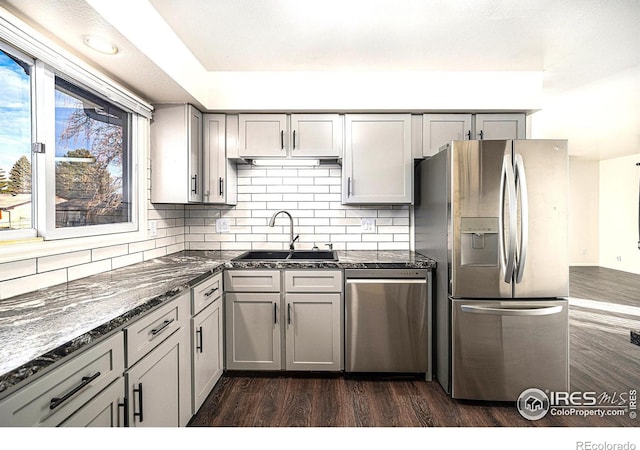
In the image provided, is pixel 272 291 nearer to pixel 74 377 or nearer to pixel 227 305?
pixel 227 305

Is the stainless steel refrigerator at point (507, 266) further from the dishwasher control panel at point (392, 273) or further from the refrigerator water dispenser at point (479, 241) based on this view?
the dishwasher control panel at point (392, 273)

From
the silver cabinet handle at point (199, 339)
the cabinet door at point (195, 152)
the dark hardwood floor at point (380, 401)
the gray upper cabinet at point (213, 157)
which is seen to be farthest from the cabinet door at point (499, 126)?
the silver cabinet handle at point (199, 339)

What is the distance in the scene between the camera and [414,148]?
9.62ft

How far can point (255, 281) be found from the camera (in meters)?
2.61

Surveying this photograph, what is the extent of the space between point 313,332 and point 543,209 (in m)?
1.79

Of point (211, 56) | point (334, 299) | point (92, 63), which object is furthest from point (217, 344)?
point (211, 56)

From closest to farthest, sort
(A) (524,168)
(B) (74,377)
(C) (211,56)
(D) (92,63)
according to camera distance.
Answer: (B) (74,377) < (D) (92,63) < (A) (524,168) < (C) (211,56)

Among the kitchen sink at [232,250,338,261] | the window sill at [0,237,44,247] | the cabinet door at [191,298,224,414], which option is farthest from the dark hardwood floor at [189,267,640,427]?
the window sill at [0,237,44,247]

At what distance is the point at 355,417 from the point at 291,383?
0.61m

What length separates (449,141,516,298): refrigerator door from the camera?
2.21 metres

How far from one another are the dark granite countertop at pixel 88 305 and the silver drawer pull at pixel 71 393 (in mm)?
108

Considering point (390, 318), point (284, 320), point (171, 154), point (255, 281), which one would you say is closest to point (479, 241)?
point (390, 318)

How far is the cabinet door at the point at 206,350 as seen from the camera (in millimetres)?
2074

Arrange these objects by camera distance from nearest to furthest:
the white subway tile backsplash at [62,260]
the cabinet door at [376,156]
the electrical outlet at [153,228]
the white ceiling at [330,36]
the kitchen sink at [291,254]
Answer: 1. the white subway tile backsplash at [62,260]
2. the white ceiling at [330,36]
3. the electrical outlet at [153,228]
4. the cabinet door at [376,156]
5. the kitchen sink at [291,254]
